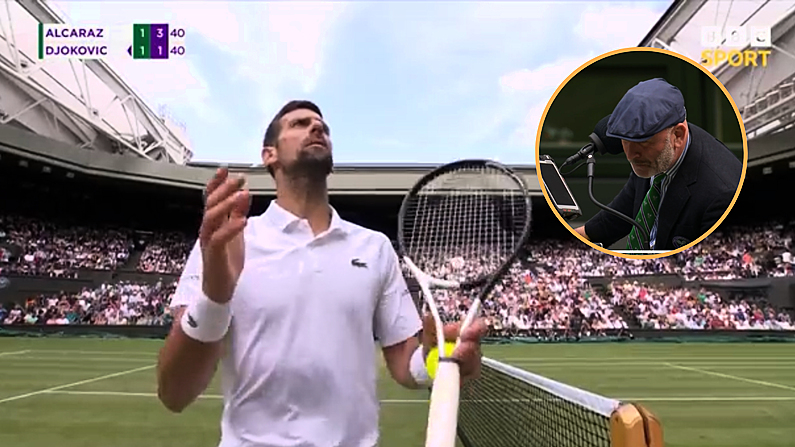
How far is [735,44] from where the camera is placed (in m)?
24.3

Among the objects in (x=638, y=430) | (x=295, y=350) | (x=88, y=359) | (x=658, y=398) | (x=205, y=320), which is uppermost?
(x=205, y=320)

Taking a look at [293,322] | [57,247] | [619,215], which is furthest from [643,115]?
[57,247]

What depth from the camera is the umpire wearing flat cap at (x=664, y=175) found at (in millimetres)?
4125

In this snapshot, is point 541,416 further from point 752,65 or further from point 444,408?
point 752,65

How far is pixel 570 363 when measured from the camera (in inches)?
580

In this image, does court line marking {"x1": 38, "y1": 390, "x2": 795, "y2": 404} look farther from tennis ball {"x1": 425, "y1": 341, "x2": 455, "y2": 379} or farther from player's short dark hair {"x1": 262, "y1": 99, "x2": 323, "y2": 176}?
player's short dark hair {"x1": 262, "y1": 99, "x2": 323, "y2": 176}

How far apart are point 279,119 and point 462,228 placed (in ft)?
4.24

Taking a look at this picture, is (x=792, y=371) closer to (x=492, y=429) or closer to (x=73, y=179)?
(x=492, y=429)

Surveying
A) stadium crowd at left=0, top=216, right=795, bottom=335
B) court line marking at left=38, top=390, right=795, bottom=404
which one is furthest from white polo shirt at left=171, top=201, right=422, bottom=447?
stadium crowd at left=0, top=216, right=795, bottom=335

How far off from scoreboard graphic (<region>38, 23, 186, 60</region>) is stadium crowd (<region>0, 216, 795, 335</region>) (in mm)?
8333

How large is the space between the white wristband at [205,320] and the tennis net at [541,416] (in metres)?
1.30

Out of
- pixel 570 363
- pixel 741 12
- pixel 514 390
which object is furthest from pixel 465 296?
pixel 741 12

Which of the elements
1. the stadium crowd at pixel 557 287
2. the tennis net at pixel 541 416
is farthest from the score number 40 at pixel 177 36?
the tennis net at pixel 541 416

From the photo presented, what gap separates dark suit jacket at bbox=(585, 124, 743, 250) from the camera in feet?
15.3
